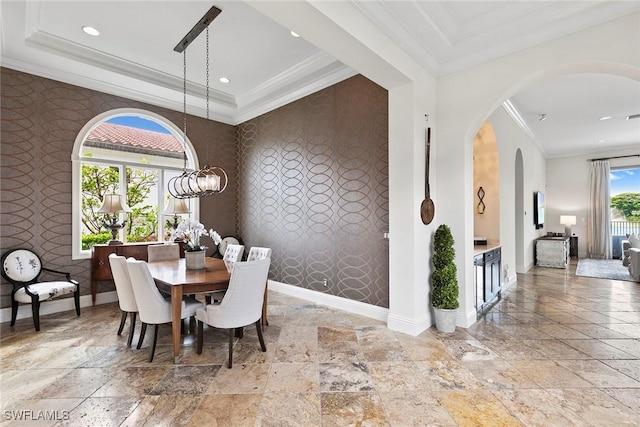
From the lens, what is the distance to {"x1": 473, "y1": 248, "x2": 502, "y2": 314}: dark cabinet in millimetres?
3781

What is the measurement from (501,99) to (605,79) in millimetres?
2486

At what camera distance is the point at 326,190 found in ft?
14.2

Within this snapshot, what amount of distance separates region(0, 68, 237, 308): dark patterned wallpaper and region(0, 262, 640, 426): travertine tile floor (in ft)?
3.34

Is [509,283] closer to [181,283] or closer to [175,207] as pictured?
[181,283]

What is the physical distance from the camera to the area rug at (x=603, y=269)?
6016 millimetres

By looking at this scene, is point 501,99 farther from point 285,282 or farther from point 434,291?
point 285,282

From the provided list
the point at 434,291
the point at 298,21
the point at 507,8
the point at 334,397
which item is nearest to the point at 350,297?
the point at 434,291

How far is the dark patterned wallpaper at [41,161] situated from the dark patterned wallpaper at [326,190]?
2476mm

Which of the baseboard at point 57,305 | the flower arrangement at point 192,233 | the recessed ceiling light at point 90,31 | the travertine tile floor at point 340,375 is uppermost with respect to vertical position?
the recessed ceiling light at point 90,31


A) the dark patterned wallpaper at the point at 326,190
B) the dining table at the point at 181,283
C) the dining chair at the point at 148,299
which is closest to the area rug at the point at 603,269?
the dark patterned wallpaper at the point at 326,190

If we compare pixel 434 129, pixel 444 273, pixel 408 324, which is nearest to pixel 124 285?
pixel 408 324

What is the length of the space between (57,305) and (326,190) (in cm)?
397

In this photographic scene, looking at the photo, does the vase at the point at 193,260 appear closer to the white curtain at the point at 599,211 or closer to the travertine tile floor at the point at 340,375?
the travertine tile floor at the point at 340,375

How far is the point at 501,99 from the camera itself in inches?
125
